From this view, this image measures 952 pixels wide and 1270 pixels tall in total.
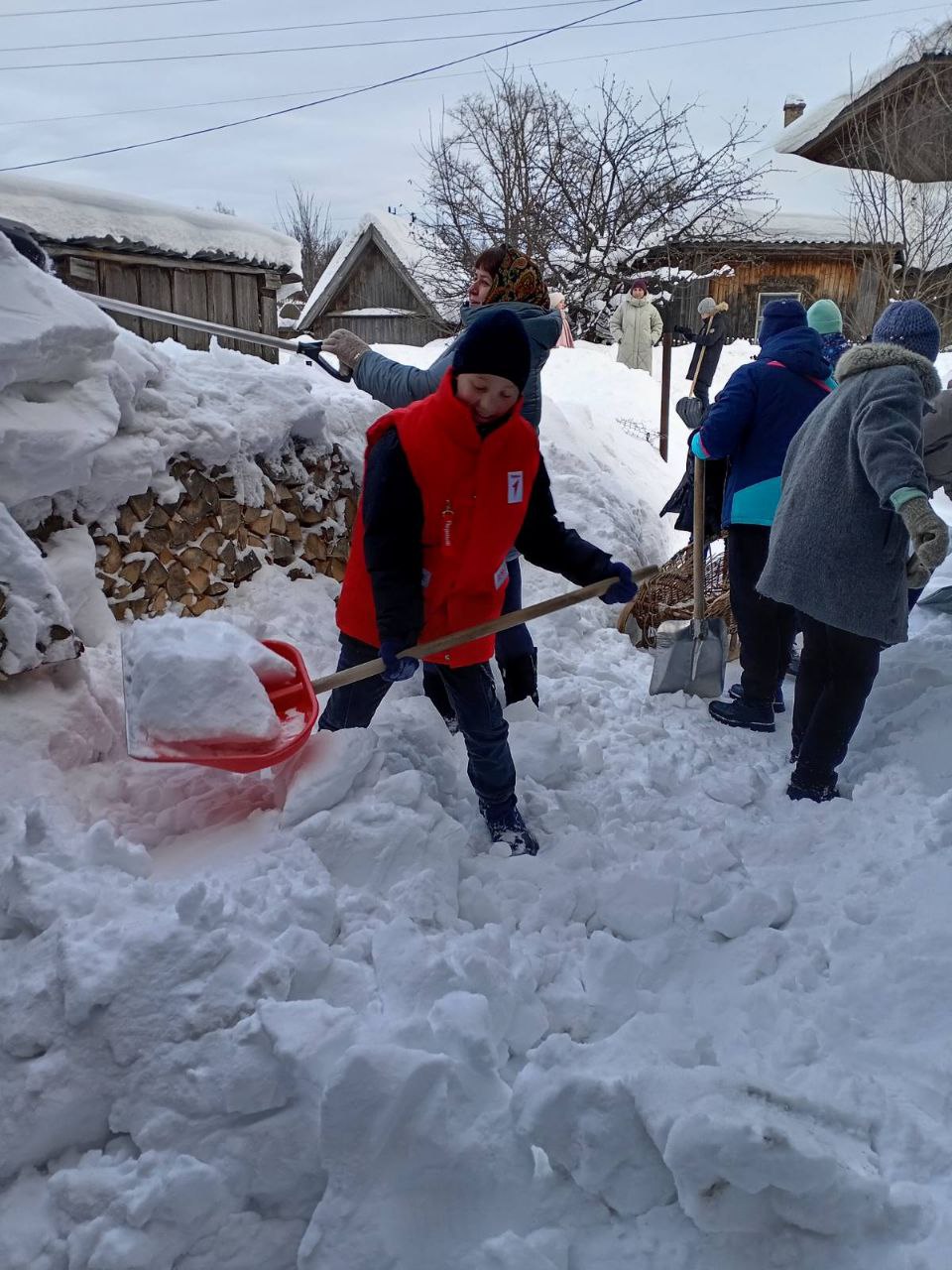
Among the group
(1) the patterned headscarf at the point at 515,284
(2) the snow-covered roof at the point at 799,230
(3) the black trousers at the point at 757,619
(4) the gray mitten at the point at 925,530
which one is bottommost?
(3) the black trousers at the point at 757,619

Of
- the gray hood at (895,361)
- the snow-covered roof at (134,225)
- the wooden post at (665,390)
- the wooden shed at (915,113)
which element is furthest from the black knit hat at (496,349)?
the wooden shed at (915,113)

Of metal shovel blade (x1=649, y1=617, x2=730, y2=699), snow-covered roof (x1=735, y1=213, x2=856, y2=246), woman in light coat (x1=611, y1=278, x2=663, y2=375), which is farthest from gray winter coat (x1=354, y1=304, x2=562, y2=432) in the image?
snow-covered roof (x1=735, y1=213, x2=856, y2=246)

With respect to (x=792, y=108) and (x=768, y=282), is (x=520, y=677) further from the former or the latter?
(x=792, y=108)

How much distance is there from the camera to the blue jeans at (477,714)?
8.37 feet

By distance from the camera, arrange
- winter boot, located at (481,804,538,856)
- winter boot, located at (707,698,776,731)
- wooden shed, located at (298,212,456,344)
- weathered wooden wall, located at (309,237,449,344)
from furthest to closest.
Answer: weathered wooden wall, located at (309,237,449,344)
wooden shed, located at (298,212,456,344)
winter boot, located at (707,698,776,731)
winter boot, located at (481,804,538,856)

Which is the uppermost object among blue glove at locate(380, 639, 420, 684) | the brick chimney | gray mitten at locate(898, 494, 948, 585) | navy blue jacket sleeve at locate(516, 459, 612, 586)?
the brick chimney

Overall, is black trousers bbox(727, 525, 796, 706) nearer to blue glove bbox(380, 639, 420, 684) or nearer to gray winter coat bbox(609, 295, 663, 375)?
blue glove bbox(380, 639, 420, 684)

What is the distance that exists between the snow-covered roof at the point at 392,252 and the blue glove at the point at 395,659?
14.7 meters

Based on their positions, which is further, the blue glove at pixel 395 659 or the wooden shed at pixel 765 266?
the wooden shed at pixel 765 266

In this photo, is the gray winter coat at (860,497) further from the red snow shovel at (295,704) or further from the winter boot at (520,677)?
the winter boot at (520,677)

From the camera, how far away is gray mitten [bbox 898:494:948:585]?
242cm

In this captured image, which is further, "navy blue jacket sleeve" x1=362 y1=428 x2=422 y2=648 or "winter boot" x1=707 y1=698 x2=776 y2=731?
"winter boot" x1=707 y1=698 x2=776 y2=731

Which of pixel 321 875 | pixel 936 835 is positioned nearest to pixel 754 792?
pixel 936 835

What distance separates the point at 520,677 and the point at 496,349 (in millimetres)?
1458
